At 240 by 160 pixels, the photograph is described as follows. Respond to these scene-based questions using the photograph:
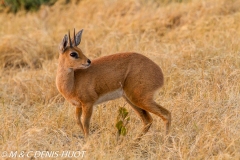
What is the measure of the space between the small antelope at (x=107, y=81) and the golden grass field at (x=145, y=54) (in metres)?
0.29

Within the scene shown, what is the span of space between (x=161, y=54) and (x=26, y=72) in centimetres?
206

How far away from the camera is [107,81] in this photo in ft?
19.4

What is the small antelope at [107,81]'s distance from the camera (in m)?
5.83

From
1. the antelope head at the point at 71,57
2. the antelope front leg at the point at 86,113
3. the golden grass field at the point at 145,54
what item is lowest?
the golden grass field at the point at 145,54

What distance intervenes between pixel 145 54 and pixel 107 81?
2.23 meters

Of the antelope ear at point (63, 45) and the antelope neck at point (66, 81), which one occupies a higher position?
the antelope ear at point (63, 45)

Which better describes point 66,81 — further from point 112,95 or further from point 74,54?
point 112,95

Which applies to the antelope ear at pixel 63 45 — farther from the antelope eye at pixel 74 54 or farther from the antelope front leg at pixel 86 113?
the antelope front leg at pixel 86 113

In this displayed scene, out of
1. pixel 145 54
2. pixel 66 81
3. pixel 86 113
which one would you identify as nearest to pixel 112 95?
pixel 86 113

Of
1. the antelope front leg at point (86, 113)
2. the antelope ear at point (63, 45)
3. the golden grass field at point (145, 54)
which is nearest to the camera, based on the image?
the golden grass field at point (145, 54)

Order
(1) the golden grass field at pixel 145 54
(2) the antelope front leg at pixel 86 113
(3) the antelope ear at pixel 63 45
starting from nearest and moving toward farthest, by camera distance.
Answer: (1) the golden grass field at pixel 145 54, (2) the antelope front leg at pixel 86 113, (3) the antelope ear at pixel 63 45

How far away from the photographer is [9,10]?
12.1 m

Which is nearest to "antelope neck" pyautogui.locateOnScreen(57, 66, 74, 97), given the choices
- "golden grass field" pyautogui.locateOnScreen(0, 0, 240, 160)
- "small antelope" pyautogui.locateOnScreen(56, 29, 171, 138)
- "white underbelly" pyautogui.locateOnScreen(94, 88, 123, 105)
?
"small antelope" pyautogui.locateOnScreen(56, 29, 171, 138)

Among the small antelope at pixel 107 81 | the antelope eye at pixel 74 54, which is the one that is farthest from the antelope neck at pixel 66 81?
the antelope eye at pixel 74 54
